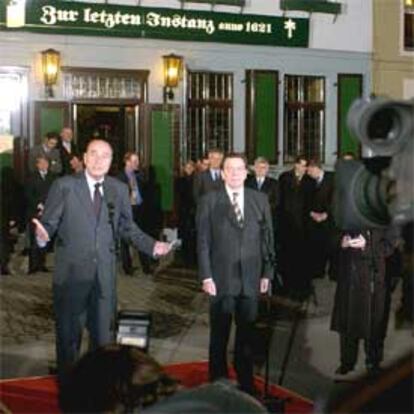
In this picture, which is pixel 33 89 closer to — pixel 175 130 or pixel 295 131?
pixel 175 130

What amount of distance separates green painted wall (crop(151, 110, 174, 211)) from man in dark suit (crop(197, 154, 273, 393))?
37.4 ft

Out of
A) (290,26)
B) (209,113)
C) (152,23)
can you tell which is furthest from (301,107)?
(152,23)

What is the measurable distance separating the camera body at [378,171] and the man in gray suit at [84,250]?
5.06 m

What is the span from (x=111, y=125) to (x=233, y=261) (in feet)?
39.4

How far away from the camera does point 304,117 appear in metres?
20.9

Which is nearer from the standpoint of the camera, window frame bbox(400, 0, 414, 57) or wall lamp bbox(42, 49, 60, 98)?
wall lamp bbox(42, 49, 60, 98)

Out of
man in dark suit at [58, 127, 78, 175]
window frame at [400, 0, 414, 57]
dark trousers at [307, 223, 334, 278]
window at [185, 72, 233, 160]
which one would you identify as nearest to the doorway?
window at [185, 72, 233, 160]

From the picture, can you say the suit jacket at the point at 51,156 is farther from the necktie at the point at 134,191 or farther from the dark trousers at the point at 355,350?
the dark trousers at the point at 355,350

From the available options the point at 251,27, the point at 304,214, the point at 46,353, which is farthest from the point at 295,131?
the point at 46,353

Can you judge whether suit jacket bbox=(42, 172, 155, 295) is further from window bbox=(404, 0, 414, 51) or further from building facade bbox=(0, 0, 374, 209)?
window bbox=(404, 0, 414, 51)

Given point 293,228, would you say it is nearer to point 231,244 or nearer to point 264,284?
point 264,284

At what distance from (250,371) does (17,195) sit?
829cm

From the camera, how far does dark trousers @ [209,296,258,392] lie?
730 centimetres

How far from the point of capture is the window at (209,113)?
1944 centimetres
